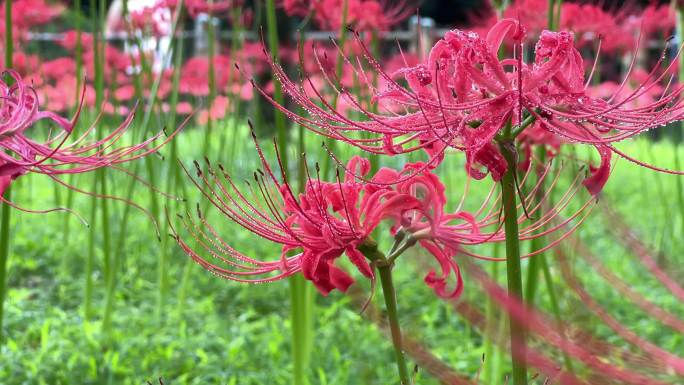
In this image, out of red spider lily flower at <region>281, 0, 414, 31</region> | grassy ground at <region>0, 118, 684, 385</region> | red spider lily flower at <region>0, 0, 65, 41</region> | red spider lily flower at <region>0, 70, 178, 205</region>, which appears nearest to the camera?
red spider lily flower at <region>0, 70, 178, 205</region>

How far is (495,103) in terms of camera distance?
878 millimetres

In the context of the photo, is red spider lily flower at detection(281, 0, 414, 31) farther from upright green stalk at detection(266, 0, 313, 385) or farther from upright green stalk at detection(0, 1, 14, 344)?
upright green stalk at detection(0, 1, 14, 344)

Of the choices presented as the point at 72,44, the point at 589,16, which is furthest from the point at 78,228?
the point at 589,16

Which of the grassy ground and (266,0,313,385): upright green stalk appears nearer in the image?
(266,0,313,385): upright green stalk

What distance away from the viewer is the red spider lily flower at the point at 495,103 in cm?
88

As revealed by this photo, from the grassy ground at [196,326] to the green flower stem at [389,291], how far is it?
745 millimetres

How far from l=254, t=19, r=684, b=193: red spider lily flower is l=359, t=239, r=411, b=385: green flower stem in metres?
0.12

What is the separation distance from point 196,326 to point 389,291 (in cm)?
214

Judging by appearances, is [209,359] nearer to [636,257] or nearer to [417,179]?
[417,179]

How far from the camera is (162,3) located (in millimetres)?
3494

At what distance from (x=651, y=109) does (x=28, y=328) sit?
89.5 inches

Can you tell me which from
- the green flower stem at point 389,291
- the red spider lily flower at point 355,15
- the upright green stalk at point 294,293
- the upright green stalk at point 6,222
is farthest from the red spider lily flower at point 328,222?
the red spider lily flower at point 355,15

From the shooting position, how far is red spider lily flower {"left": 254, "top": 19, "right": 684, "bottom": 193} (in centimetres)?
88

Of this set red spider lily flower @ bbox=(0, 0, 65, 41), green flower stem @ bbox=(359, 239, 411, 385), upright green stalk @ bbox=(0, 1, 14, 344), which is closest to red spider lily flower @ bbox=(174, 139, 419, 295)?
green flower stem @ bbox=(359, 239, 411, 385)
